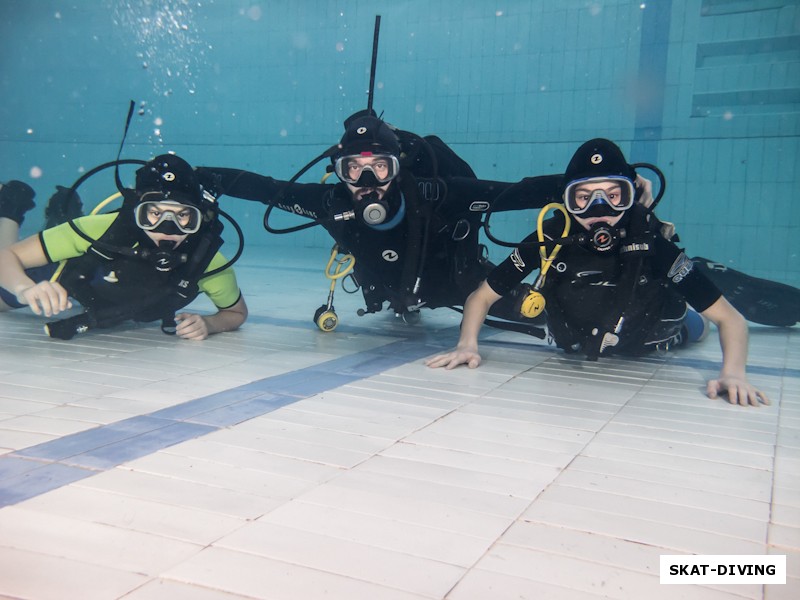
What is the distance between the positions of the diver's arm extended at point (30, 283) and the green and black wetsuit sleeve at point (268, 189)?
115 cm

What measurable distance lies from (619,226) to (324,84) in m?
14.7

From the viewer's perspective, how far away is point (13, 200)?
570 cm

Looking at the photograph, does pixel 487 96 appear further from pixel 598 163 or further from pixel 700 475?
pixel 700 475

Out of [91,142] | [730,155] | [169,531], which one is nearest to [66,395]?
[169,531]

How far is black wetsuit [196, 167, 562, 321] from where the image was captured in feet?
14.0

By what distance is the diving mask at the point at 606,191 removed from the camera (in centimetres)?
336

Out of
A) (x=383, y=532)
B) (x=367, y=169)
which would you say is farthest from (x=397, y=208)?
(x=383, y=532)

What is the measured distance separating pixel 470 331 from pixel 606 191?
3.59 ft

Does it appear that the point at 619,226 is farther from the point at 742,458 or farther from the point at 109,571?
the point at 109,571

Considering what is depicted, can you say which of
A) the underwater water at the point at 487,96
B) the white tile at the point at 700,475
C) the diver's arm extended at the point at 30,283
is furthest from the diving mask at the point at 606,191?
the underwater water at the point at 487,96

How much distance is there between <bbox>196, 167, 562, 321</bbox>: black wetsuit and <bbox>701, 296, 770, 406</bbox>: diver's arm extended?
1342 mm

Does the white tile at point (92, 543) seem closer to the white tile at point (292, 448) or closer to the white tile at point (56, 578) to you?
the white tile at point (56, 578)

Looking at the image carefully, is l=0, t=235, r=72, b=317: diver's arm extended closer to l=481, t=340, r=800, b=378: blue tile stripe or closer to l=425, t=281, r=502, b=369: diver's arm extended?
l=425, t=281, r=502, b=369: diver's arm extended

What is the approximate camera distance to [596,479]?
7.01 feet
